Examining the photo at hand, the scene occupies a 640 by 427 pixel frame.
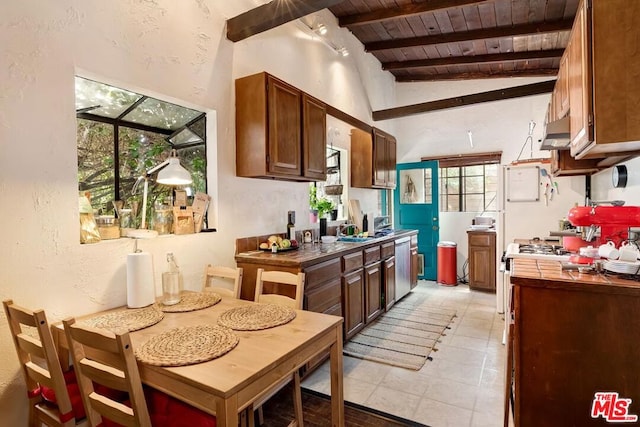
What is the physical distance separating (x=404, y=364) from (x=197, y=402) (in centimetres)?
213

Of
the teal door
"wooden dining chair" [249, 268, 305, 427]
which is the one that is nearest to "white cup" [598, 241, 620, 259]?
"wooden dining chair" [249, 268, 305, 427]

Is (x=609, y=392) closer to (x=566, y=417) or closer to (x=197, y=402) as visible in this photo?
(x=566, y=417)

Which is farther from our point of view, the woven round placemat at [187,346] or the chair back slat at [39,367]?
the chair back slat at [39,367]

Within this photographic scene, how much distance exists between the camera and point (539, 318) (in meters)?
1.69

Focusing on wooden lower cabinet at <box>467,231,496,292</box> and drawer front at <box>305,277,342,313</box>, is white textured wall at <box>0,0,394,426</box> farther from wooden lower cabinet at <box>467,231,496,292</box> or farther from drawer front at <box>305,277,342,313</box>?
wooden lower cabinet at <box>467,231,496,292</box>

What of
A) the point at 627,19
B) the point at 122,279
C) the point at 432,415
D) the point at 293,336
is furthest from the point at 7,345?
the point at 627,19

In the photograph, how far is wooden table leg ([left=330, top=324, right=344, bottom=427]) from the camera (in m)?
1.66

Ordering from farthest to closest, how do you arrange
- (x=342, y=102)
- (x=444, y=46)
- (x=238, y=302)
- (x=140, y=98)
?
(x=444, y=46), (x=342, y=102), (x=140, y=98), (x=238, y=302)

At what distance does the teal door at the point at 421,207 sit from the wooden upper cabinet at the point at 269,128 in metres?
3.42

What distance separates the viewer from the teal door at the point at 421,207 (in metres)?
5.79

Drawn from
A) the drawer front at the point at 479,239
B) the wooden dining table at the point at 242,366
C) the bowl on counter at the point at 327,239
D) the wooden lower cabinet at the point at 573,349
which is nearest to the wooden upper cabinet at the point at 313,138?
the bowl on counter at the point at 327,239

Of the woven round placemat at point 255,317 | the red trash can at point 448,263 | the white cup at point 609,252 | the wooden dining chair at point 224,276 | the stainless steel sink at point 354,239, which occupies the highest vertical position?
the white cup at point 609,252

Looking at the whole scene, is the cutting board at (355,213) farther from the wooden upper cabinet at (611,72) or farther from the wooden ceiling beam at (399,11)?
the wooden upper cabinet at (611,72)

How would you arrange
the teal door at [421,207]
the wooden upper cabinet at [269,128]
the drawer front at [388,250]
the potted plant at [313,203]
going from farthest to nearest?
A: the teal door at [421,207] → the drawer front at [388,250] → the potted plant at [313,203] → the wooden upper cabinet at [269,128]
